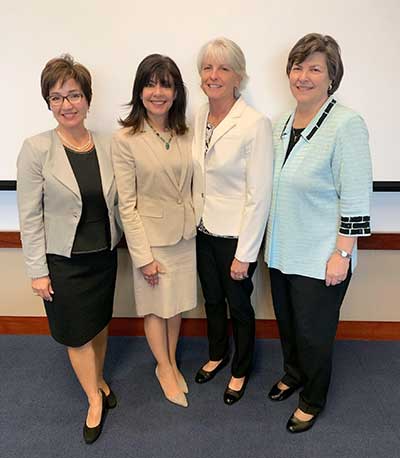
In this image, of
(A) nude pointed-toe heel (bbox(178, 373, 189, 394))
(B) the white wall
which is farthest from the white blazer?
(A) nude pointed-toe heel (bbox(178, 373, 189, 394))

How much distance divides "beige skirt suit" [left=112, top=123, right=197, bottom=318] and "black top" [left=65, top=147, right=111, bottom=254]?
0.27 feet

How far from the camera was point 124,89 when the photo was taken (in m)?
1.86

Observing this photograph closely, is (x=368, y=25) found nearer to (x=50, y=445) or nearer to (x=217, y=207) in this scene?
(x=217, y=207)

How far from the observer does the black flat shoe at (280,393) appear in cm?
190

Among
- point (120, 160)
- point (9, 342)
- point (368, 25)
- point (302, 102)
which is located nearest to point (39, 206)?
point (120, 160)

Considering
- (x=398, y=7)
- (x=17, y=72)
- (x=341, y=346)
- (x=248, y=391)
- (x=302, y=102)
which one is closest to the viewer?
(x=302, y=102)

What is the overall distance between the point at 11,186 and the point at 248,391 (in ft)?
5.18

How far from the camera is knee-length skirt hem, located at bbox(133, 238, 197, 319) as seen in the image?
5.70ft

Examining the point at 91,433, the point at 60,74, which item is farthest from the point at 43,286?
the point at 60,74

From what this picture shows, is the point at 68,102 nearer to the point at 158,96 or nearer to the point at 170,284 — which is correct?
the point at 158,96

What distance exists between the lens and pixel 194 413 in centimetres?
183

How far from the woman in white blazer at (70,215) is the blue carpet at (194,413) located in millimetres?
152

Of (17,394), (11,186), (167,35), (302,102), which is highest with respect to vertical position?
(167,35)

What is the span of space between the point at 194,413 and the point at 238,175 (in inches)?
43.8
